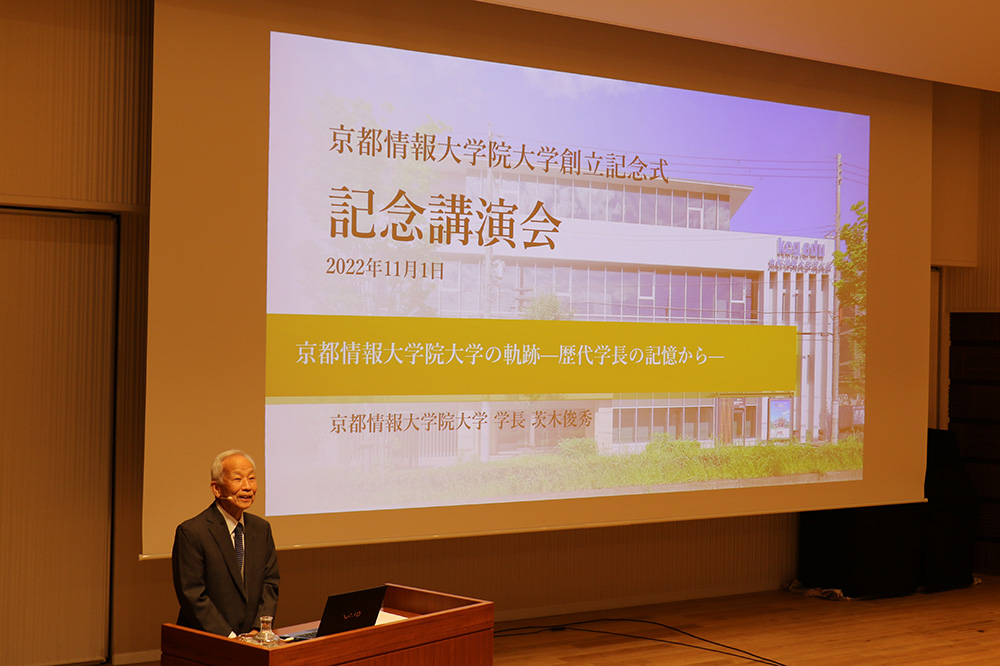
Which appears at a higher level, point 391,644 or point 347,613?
point 347,613

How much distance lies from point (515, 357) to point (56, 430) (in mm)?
2270

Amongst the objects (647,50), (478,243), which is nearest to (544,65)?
(647,50)

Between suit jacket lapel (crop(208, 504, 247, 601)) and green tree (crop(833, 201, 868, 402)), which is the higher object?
green tree (crop(833, 201, 868, 402))

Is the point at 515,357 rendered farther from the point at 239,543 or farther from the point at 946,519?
the point at 946,519

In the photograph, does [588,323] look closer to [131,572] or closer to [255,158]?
[255,158]

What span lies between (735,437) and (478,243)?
195 centimetres

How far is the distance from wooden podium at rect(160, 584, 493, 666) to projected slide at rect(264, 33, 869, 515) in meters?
1.30

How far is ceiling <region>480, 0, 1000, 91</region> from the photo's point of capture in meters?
4.67

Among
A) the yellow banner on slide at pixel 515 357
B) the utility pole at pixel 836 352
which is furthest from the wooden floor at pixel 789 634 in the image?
Result: the yellow banner on slide at pixel 515 357

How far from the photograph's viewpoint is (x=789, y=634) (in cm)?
525

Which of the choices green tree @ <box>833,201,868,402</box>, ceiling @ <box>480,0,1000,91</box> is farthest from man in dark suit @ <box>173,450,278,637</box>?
green tree @ <box>833,201,868,402</box>

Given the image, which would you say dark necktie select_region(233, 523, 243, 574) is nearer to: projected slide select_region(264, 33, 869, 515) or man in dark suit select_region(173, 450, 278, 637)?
man in dark suit select_region(173, 450, 278, 637)

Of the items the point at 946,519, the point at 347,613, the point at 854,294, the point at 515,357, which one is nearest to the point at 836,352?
the point at 854,294

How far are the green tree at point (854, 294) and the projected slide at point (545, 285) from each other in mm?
14
